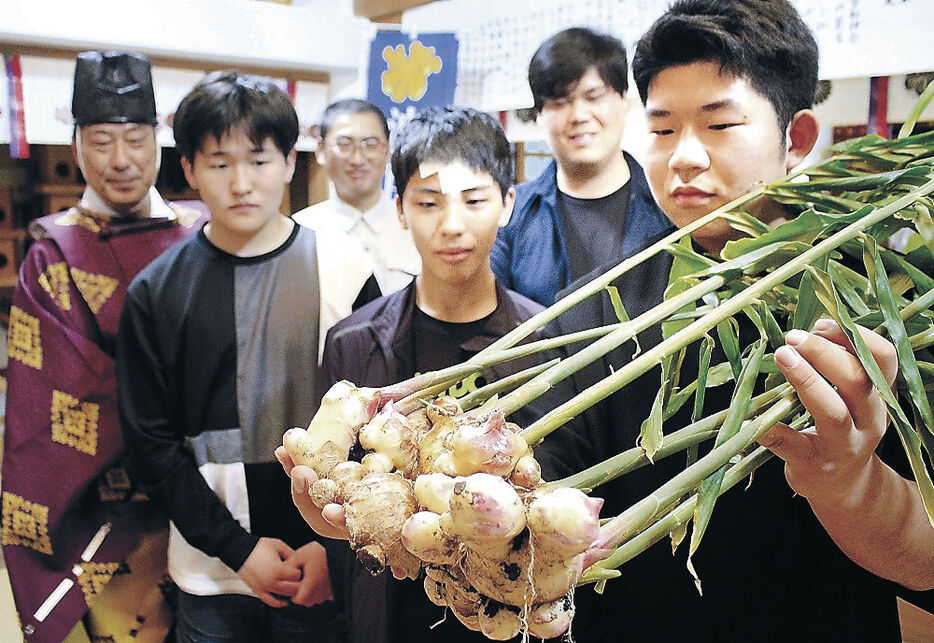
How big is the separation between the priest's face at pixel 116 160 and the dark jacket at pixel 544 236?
2.99 ft

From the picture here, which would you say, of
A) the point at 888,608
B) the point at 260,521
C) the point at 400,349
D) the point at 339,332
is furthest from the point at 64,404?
the point at 888,608

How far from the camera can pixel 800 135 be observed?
3.33 ft

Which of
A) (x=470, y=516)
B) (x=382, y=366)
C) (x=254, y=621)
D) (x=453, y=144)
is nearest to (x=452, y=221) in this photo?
(x=453, y=144)

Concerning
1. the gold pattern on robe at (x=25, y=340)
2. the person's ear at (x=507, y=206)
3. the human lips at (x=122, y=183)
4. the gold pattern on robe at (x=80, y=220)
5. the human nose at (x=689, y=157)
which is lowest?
the gold pattern on robe at (x=25, y=340)

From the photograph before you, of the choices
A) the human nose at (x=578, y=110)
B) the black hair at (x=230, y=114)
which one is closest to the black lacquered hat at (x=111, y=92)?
the black hair at (x=230, y=114)

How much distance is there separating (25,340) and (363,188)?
3.46 ft

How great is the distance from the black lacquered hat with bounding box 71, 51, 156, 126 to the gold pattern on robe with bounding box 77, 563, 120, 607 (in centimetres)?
109

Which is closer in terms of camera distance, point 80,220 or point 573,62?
point 573,62

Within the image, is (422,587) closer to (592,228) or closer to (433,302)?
(433,302)

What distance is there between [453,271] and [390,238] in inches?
44.5

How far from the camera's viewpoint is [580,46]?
1.74 m

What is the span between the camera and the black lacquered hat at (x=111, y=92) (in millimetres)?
1821

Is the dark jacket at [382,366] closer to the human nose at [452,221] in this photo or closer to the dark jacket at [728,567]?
the human nose at [452,221]

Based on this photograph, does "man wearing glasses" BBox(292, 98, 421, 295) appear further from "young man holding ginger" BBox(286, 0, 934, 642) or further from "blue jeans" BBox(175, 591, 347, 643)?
"young man holding ginger" BBox(286, 0, 934, 642)
